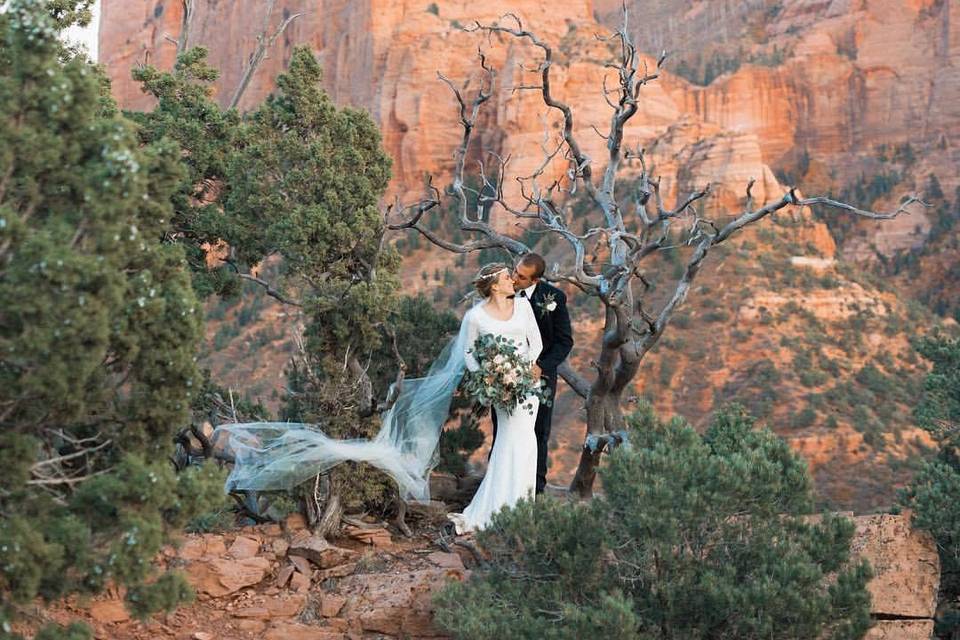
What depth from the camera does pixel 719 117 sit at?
51344 millimetres

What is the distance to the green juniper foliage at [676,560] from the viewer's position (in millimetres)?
7641

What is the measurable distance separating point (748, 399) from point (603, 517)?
22.9 meters

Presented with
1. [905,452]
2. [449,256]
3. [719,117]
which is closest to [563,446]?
[905,452]

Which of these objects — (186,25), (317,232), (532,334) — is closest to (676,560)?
(532,334)

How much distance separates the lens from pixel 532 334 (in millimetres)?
9258

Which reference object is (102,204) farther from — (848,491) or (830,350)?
(830,350)

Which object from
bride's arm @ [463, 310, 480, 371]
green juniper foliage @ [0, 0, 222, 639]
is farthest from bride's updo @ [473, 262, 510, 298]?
green juniper foliage @ [0, 0, 222, 639]

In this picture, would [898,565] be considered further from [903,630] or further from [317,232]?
[317,232]

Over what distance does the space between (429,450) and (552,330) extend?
4.56ft

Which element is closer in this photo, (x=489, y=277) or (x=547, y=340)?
(x=489, y=277)

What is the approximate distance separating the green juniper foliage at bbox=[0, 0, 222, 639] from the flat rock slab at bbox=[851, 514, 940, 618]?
4999 mm

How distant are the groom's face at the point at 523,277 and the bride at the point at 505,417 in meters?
0.07

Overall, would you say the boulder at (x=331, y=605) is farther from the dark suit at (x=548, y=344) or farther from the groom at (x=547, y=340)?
the dark suit at (x=548, y=344)

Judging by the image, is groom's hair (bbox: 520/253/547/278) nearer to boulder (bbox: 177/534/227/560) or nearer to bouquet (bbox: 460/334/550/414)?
bouquet (bbox: 460/334/550/414)
